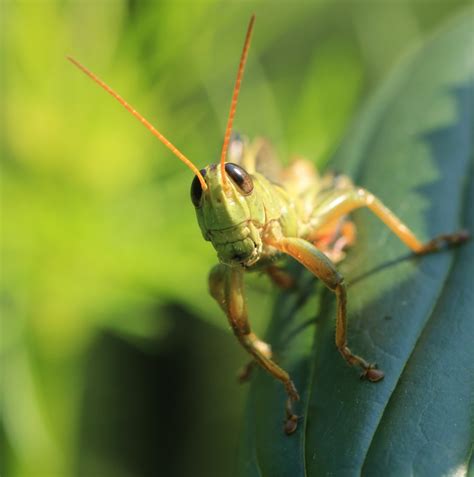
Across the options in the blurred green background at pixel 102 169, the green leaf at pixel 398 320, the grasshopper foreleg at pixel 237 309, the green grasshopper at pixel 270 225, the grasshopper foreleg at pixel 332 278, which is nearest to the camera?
the green leaf at pixel 398 320

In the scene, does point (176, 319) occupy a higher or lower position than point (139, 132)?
lower

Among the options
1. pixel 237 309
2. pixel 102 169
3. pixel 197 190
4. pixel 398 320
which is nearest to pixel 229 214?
pixel 197 190

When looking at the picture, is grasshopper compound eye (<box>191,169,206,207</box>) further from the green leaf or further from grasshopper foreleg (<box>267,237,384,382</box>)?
the green leaf

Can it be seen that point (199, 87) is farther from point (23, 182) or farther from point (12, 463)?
point (12, 463)

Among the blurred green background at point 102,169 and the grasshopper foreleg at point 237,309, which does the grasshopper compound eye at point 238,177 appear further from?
the blurred green background at point 102,169

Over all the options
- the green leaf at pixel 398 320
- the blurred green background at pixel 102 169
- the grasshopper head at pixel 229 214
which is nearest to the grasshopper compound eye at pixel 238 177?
the grasshopper head at pixel 229 214

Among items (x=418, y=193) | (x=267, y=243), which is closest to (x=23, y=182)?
(x=267, y=243)
